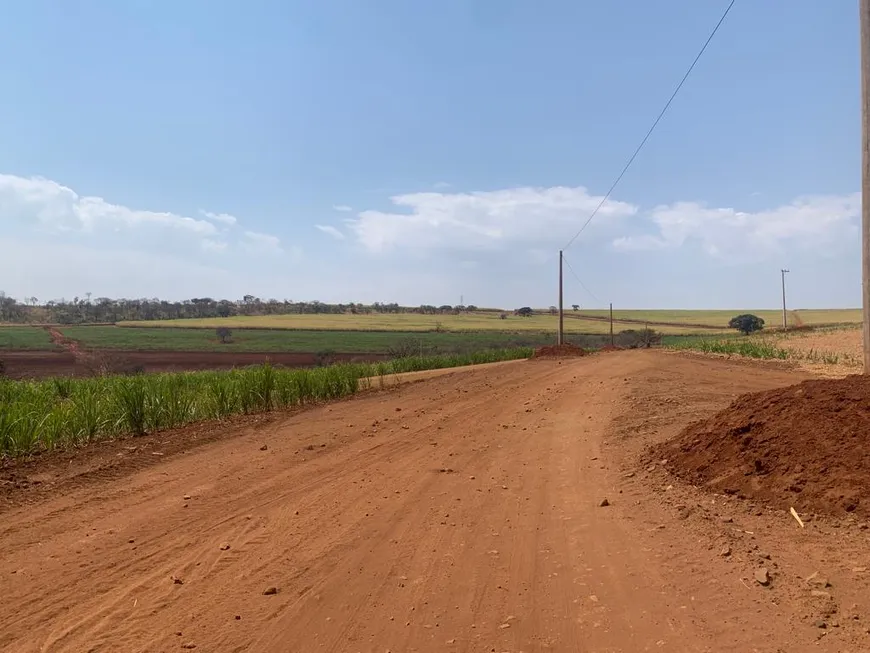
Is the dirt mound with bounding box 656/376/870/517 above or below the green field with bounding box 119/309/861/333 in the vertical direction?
below

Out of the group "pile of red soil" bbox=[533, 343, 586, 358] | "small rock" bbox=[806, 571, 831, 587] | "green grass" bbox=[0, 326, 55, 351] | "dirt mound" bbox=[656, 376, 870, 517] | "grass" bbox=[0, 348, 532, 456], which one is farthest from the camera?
"green grass" bbox=[0, 326, 55, 351]

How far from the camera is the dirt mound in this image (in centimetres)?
481

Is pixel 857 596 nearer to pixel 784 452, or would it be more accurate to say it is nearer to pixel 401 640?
pixel 784 452

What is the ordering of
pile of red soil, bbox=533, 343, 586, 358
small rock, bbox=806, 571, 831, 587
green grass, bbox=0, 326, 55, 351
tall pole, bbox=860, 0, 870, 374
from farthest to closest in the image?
green grass, bbox=0, 326, 55, 351 → pile of red soil, bbox=533, 343, 586, 358 → tall pole, bbox=860, 0, 870, 374 → small rock, bbox=806, 571, 831, 587

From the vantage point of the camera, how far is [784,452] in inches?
214

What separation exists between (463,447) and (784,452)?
14.2ft

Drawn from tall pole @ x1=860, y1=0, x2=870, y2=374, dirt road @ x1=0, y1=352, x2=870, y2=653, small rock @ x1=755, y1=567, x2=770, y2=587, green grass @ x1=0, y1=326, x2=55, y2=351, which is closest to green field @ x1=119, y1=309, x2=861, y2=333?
green grass @ x1=0, y1=326, x2=55, y2=351

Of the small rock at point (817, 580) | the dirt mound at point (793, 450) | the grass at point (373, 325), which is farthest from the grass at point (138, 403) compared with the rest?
the grass at point (373, 325)

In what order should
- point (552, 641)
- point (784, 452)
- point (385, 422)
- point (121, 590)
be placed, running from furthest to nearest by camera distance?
1. point (385, 422)
2. point (784, 452)
3. point (121, 590)
4. point (552, 641)

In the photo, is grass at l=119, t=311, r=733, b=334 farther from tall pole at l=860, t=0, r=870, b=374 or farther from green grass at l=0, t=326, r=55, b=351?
tall pole at l=860, t=0, r=870, b=374

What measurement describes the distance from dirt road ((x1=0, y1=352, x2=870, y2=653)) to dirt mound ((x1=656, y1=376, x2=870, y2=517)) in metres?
0.31

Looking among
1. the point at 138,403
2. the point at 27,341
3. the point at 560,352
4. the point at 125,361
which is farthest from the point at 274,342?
the point at 138,403

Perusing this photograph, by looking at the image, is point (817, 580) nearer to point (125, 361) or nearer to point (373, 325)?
point (125, 361)

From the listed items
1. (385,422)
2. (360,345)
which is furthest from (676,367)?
(360,345)
